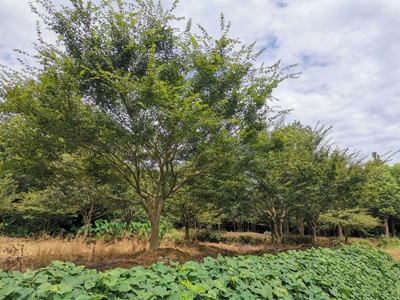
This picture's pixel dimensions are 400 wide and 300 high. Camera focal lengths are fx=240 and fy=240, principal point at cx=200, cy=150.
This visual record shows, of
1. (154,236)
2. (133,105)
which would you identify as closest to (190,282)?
(133,105)

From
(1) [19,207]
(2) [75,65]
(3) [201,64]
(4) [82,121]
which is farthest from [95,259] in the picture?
(1) [19,207]

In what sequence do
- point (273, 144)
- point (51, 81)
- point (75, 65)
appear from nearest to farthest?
point (51, 81) < point (75, 65) < point (273, 144)

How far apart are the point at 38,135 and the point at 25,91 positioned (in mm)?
1101

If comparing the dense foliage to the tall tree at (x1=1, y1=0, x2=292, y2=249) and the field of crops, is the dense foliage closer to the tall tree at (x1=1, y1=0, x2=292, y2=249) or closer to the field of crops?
the tall tree at (x1=1, y1=0, x2=292, y2=249)

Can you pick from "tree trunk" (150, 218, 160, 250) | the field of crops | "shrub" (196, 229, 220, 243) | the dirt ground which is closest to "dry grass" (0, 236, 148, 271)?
the dirt ground

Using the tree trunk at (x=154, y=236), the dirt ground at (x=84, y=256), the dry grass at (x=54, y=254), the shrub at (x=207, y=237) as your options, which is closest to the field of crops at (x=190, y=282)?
the dirt ground at (x=84, y=256)

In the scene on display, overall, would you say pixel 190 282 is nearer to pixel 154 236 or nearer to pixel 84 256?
pixel 154 236

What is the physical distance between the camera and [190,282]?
2395mm

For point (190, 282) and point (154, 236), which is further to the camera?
point (154, 236)

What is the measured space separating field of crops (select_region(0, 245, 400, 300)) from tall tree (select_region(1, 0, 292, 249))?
3.30m

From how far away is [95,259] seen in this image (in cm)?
712

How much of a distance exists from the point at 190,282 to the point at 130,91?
14.0 feet

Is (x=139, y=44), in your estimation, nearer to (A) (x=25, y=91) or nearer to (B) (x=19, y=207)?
(A) (x=25, y=91)

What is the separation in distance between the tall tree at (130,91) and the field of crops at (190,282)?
10.8ft
